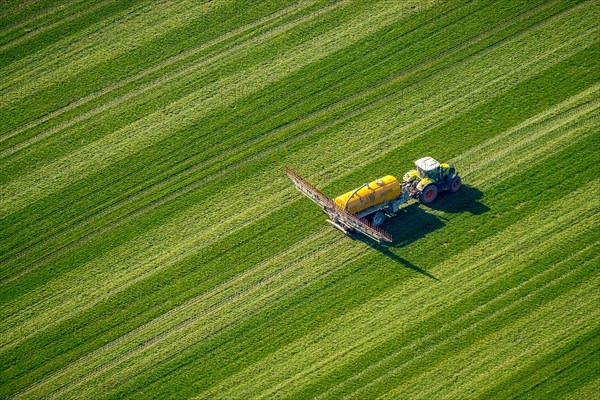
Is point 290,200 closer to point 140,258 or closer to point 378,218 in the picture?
point 378,218

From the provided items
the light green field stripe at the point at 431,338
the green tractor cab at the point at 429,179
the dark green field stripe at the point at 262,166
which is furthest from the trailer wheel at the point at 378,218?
the light green field stripe at the point at 431,338

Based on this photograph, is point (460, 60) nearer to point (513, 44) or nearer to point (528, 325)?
point (513, 44)

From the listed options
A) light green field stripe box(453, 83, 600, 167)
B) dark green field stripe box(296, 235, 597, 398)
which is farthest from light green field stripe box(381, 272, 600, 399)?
light green field stripe box(453, 83, 600, 167)

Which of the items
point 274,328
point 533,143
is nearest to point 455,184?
point 533,143

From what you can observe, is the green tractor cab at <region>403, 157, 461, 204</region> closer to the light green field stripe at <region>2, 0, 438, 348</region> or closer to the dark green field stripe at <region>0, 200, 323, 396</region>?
the dark green field stripe at <region>0, 200, 323, 396</region>

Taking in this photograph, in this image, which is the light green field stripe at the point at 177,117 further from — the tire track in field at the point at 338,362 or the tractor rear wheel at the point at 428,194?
the tire track in field at the point at 338,362
